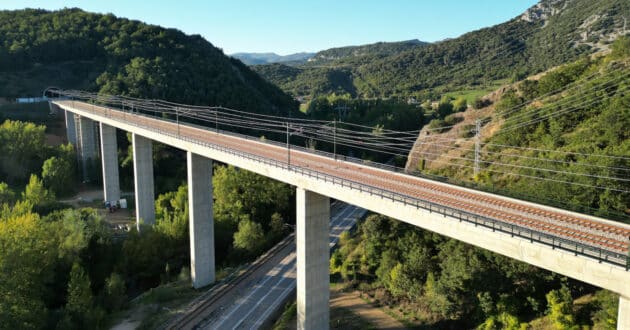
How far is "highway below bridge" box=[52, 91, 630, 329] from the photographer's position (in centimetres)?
1695

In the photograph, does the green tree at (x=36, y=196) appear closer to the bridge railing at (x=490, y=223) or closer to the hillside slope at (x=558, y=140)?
the bridge railing at (x=490, y=223)

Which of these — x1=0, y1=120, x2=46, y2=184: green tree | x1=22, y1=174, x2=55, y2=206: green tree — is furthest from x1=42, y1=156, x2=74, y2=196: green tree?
x1=22, y1=174, x2=55, y2=206: green tree

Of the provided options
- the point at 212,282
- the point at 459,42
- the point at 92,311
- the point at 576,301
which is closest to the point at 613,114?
the point at 576,301

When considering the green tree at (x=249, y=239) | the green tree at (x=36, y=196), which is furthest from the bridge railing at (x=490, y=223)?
the green tree at (x=36, y=196)

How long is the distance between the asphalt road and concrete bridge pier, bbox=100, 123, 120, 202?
3341cm

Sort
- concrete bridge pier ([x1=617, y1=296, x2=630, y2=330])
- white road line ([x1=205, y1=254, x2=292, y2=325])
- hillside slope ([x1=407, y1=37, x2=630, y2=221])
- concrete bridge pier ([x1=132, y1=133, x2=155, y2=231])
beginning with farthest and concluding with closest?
concrete bridge pier ([x1=132, y1=133, x2=155, y2=231]) → white road line ([x1=205, y1=254, x2=292, y2=325]) → hillside slope ([x1=407, y1=37, x2=630, y2=221]) → concrete bridge pier ([x1=617, y1=296, x2=630, y2=330])

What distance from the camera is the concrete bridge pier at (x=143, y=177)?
5569cm

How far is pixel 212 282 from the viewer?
43.2 meters

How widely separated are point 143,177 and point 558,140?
46.5 metres

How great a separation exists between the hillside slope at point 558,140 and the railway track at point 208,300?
67.9ft

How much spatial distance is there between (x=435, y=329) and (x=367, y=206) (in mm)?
13171

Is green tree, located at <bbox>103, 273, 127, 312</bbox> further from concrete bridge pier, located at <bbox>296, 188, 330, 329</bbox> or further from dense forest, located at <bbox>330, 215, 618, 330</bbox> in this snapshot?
dense forest, located at <bbox>330, 215, 618, 330</bbox>

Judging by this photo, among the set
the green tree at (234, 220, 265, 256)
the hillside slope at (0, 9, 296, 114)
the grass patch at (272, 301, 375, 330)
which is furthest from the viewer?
the hillside slope at (0, 9, 296, 114)

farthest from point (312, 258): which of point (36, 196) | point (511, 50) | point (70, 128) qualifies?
point (511, 50)
